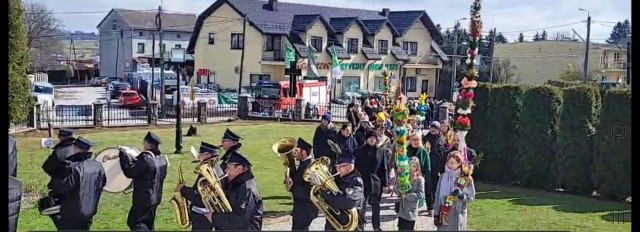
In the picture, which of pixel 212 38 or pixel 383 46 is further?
pixel 383 46

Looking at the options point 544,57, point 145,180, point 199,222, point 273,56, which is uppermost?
point 544,57

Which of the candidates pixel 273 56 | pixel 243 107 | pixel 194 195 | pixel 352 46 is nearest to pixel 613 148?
pixel 194 195

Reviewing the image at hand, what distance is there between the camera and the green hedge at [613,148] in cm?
1365

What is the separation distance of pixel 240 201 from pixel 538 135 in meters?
10.4

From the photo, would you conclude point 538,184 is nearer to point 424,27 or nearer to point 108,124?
point 108,124

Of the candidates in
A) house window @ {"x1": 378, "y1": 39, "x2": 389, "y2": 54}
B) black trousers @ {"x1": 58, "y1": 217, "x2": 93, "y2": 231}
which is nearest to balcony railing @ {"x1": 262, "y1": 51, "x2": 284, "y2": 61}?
house window @ {"x1": 378, "y1": 39, "x2": 389, "y2": 54}

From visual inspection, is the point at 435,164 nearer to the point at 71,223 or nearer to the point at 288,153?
the point at 288,153

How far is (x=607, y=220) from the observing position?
39.2 ft

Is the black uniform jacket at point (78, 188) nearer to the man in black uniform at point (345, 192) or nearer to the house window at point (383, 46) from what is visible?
the man in black uniform at point (345, 192)

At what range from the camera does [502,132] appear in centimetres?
1614

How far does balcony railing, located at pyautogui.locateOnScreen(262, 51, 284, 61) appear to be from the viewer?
152ft

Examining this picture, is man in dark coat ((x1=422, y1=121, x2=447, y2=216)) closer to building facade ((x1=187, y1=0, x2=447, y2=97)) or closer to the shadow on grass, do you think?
the shadow on grass

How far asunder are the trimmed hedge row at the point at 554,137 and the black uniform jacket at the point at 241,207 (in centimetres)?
908
